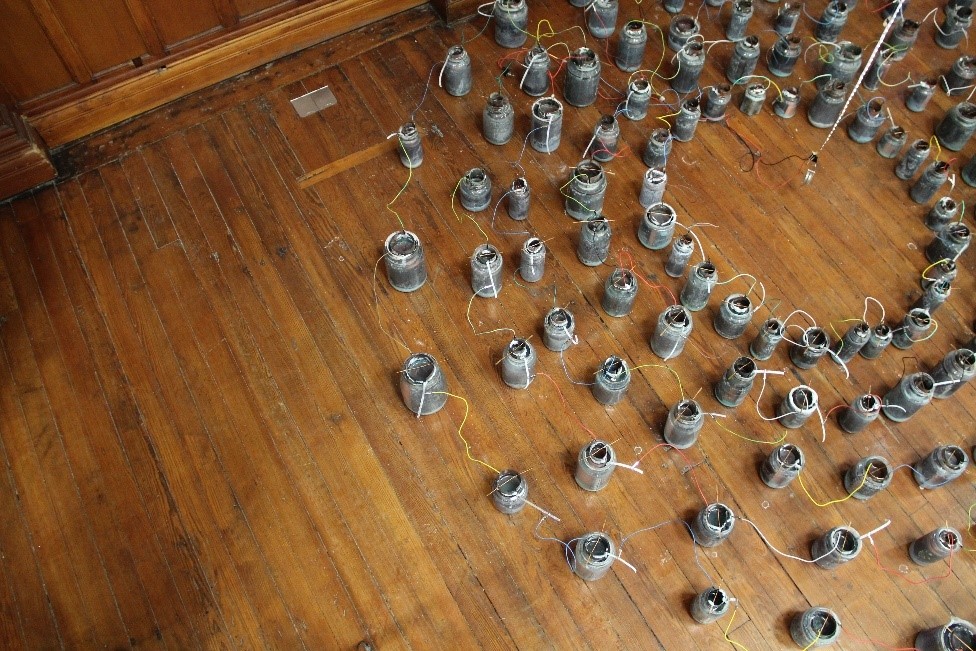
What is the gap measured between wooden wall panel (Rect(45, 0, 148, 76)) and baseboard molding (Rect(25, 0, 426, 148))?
0.28ft

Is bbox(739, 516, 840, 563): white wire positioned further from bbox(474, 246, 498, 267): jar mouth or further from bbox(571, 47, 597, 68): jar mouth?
bbox(571, 47, 597, 68): jar mouth

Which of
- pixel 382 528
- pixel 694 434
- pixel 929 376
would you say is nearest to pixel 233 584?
pixel 382 528

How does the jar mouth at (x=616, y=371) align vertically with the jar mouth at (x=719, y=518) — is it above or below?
above

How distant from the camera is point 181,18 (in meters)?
2.75

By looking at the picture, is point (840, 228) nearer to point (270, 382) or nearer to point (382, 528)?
point (382, 528)

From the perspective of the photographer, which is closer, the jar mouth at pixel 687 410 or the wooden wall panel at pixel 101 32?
the jar mouth at pixel 687 410

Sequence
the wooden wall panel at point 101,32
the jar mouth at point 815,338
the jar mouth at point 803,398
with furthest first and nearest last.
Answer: the wooden wall panel at point 101,32
the jar mouth at point 815,338
the jar mouth at point 803,398

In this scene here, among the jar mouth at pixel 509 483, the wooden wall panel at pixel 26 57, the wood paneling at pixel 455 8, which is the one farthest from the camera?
the wood paneling at pixel 455 8

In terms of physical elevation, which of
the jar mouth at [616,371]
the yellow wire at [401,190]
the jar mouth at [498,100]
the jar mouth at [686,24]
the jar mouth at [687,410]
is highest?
the jar mouth at [498,100]

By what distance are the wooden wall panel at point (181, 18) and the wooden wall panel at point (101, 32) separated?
0.29 ft

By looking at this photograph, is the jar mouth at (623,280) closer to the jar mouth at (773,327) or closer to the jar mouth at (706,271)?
the jar mouth at (706,271)

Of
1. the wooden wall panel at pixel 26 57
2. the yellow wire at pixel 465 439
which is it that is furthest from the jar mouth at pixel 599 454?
the wooden wall panel at pixel 26 57

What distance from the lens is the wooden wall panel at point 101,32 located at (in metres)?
2.52

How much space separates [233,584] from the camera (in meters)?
2.06
